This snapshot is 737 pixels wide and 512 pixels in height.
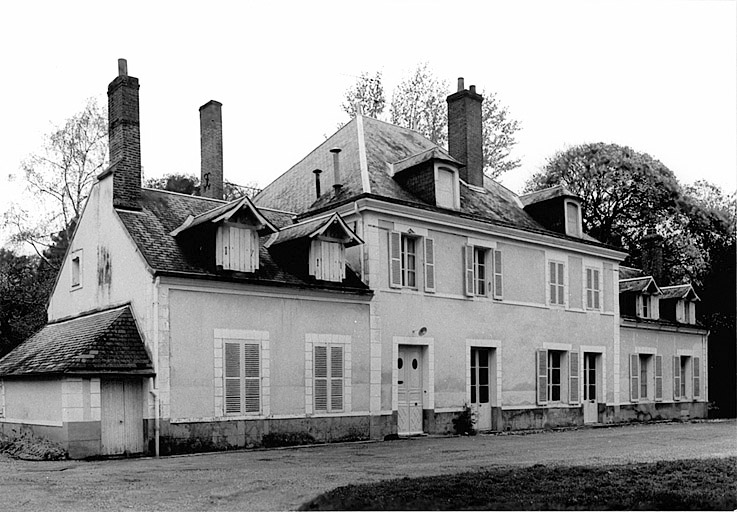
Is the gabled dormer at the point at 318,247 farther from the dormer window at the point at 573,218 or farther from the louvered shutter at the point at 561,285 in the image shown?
the dormer window at the point at 573,218

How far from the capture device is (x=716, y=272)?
128 ft

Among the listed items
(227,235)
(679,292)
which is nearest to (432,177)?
(227,235)

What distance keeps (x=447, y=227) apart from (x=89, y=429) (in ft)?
34.1

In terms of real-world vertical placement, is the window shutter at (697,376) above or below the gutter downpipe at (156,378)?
below

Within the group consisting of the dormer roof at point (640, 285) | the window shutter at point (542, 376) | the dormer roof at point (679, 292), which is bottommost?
the window shutter at point (542, 376)

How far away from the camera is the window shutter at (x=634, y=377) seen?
29.2 metres

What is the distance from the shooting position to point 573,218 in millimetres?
27109

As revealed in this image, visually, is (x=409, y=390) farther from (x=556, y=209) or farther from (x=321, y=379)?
(x=556, y=209)

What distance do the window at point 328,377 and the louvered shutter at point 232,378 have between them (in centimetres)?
200

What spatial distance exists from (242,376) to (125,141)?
19.5ft

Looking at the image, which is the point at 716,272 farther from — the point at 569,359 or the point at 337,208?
the point at 337,208

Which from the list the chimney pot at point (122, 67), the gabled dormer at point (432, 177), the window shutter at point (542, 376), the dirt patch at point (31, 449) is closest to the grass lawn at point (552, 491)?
the dirt patch at point (31, 449)

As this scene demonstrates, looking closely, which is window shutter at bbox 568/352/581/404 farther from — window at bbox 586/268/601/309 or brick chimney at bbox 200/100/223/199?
brick chimney at bbox 200/100/223/199

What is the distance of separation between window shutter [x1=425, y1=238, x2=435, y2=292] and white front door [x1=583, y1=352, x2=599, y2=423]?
7.76m
